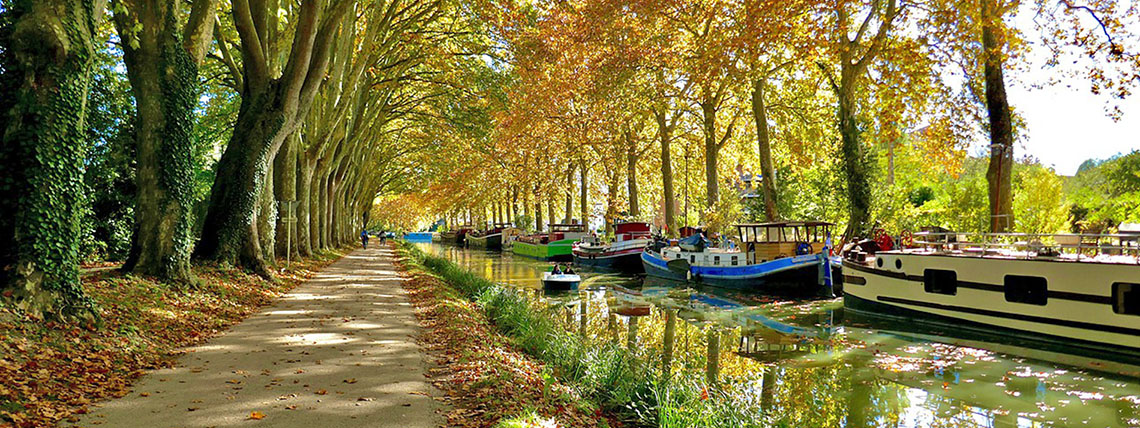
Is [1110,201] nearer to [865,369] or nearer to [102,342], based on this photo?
[865,369]

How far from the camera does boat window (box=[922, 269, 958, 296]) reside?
1789 cm

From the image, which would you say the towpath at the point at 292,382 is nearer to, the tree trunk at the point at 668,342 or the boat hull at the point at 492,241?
the tree trunk at the point at 668,342

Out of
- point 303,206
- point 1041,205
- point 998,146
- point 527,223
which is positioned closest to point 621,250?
point 303,206

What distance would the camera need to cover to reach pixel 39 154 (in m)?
8.26

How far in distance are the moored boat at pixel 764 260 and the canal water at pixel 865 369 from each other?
429 centimetres

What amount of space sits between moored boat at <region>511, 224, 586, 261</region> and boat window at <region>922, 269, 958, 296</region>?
30.4 meters

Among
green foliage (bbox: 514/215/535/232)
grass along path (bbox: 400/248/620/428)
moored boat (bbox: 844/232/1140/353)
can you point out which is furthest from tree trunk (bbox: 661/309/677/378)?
green foliage (bbox: 514/215/535/232)

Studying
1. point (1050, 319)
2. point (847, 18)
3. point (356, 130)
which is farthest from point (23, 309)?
point (356, 130)

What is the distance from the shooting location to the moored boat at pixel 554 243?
48.4m

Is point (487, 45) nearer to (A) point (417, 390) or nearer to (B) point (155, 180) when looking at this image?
(B) point (155, 180)

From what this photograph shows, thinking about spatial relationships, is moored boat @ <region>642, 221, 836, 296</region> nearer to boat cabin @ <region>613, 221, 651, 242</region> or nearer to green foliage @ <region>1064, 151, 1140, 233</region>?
boat cabin @ <region>613, 221, 651, 242</region>

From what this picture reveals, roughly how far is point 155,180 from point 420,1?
11633 millimetres

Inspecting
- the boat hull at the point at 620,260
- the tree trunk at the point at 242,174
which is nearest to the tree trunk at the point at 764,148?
the boat hull at the point at 620,260

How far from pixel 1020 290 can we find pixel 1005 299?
395mm
